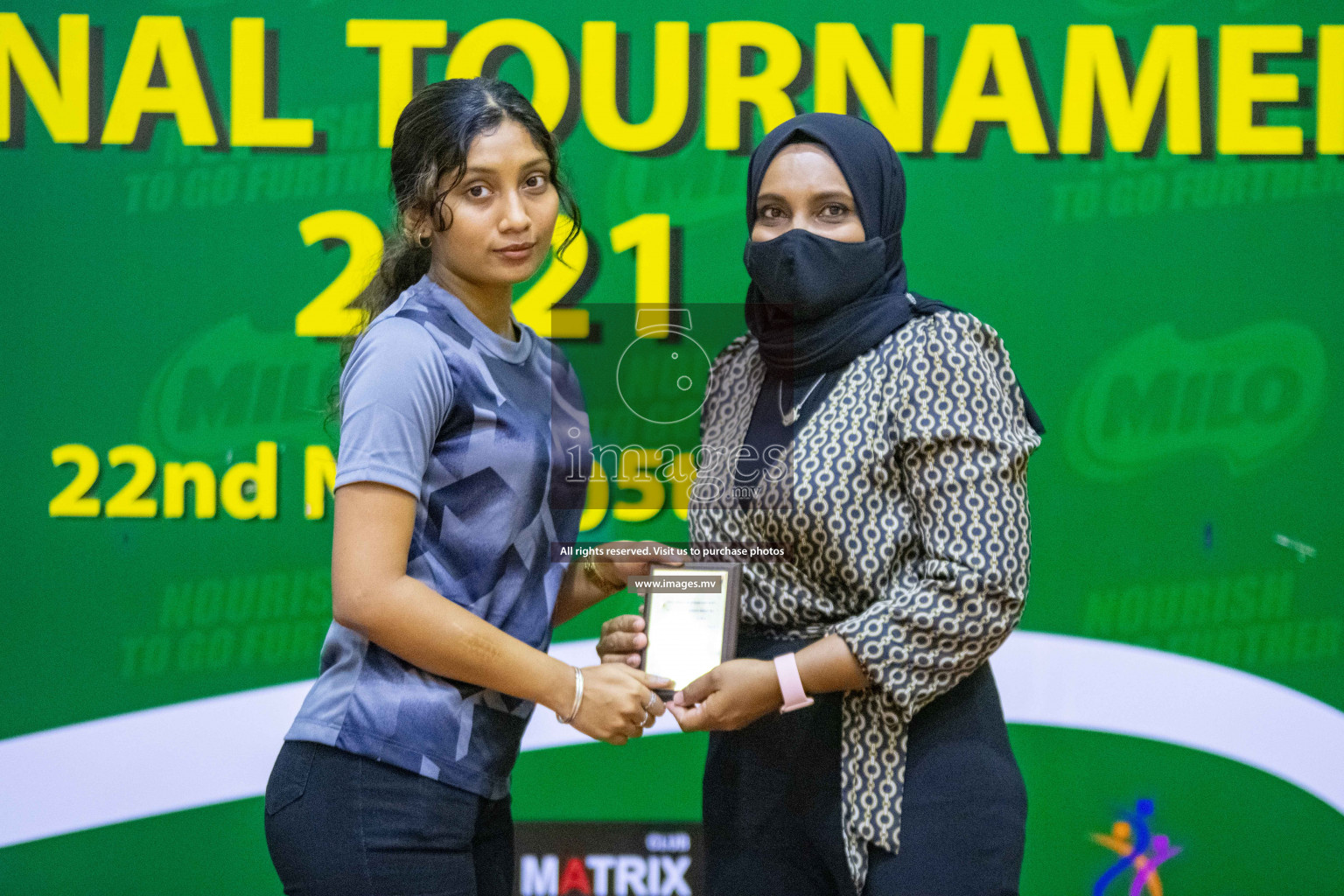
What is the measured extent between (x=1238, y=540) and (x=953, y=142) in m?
1.29

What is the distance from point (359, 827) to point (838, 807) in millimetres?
680

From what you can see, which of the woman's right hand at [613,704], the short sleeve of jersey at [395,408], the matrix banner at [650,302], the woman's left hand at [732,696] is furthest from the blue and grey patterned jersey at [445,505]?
the matrix banner at [650,302]

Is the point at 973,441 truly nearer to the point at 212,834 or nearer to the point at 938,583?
the point at 938,583

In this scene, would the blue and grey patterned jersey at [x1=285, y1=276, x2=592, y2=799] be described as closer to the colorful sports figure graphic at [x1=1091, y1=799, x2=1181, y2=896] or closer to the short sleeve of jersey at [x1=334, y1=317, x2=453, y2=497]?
the short sleeve of jersey at [x1=334, y1=317, x2=453, y2=497]

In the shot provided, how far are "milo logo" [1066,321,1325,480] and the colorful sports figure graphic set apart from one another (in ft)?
2.95

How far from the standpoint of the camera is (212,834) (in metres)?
3.00

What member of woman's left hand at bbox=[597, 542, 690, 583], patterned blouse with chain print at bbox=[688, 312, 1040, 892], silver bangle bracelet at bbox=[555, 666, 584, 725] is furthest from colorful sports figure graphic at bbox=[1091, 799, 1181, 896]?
silver bangle bracelet at bbox=[555, 666, 584, 725]

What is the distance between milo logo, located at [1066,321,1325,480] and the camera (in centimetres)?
296

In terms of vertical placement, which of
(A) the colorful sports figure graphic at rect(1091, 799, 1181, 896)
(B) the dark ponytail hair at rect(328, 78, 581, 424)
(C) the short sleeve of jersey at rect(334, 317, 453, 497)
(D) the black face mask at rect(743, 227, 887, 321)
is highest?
(B) the dark ponytail hair at rect(328, 78, 581, 424)

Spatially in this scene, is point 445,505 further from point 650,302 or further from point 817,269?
point 650,302

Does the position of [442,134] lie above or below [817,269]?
above

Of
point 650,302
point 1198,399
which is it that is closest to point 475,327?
point 650,302

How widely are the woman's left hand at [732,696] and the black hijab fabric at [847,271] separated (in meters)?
0.46

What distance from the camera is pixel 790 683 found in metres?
1.58
